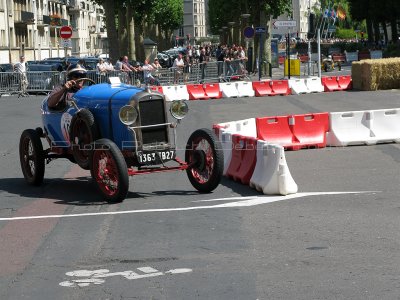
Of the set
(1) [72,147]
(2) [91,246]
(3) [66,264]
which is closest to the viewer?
(3) [66,264]

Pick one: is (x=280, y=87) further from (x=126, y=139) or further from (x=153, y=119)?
(x=126, y=139)

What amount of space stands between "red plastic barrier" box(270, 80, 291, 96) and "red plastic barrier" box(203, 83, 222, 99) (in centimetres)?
220

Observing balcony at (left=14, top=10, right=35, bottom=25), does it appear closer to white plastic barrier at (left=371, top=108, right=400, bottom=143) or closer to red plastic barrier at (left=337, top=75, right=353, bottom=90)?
red plastic barrier at (left=337, top=75, right=353, bottom=90)

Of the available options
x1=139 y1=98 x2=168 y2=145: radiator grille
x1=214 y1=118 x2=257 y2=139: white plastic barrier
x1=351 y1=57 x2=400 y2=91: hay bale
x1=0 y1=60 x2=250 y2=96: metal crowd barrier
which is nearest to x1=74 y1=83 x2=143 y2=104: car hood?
x1=139 y1=98 x2=168 y2=145: radiator grille

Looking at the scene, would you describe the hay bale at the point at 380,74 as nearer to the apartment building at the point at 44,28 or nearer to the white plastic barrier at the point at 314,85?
the white plastic barrier at the point at 314,85

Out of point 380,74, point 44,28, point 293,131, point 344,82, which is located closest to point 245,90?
point 344,82

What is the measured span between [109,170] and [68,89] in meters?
1.94

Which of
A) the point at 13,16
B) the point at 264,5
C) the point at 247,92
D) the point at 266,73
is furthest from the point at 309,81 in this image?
the point at 13,16

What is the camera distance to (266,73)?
56.1 metres

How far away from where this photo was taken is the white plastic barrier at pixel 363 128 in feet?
59.7

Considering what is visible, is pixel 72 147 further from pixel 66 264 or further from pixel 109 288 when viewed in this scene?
pixel 109 288

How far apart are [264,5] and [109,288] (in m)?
52.8

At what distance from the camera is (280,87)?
37281mm

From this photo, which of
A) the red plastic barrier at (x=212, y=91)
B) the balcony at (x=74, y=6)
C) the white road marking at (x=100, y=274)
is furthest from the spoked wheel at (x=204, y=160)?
the balcony at (x=74, y=6)
